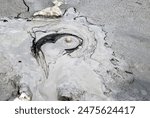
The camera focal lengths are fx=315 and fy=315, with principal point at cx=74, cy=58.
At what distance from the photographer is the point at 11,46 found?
307 centimetres

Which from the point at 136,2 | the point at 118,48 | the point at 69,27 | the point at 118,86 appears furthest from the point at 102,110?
the point at 136,2

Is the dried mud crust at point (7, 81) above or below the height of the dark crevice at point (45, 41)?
below

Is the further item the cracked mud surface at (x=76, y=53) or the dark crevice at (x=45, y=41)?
the dark crevice at (x=45, y=41)

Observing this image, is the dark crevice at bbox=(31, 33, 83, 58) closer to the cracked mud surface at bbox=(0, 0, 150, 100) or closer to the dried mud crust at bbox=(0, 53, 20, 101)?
the cracked mud surface at bbox=(0, 0, 150, 100)

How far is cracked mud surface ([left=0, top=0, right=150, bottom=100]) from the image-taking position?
2660 millimetres

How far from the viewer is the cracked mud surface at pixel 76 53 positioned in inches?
105

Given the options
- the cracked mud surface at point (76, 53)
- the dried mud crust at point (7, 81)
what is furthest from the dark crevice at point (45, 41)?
the dried mud crust at point (7, 81)

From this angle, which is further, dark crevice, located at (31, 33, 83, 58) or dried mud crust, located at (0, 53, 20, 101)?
dark crevice, located at (31, 33, 83, 58)

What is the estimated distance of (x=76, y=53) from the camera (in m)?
2.98

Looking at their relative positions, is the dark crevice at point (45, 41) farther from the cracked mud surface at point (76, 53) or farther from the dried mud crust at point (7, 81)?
the dried mud crust at point (7, 81)

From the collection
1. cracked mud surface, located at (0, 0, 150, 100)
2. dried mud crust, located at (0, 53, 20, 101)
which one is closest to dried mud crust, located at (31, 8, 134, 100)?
cracked mud surface, located at (0, 0, 150, 100)

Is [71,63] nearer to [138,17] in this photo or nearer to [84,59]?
[84,59]

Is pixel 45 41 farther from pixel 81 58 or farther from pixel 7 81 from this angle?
pixel 7 81

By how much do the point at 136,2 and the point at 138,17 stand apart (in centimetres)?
34
